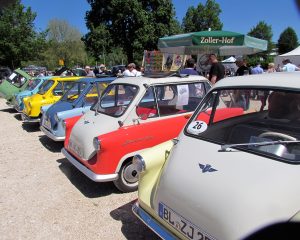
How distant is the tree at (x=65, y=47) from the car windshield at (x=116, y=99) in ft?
124

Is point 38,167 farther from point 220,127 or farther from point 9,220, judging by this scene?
point 220,127

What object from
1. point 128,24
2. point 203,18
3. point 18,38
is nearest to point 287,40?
point 203,18

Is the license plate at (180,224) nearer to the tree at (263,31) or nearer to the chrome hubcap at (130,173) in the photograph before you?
the chrome hubcap at (130,173)

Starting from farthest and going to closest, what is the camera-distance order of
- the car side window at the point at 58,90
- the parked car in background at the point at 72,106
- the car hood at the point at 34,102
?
the car side window at the point at 58,90
the car hood at the point at 34,102
the parked car in background at the point at 72,106

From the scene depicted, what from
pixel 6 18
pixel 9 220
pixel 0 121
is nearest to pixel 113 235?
pixel 9 220

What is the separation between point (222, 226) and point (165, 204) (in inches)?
24.2

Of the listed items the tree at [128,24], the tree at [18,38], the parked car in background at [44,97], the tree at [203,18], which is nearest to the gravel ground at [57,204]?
the parked car in background at [44,97]

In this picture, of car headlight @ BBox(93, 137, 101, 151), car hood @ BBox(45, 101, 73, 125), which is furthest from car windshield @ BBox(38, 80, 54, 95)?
car headlight @ BBox(93, 137, 101, 151)

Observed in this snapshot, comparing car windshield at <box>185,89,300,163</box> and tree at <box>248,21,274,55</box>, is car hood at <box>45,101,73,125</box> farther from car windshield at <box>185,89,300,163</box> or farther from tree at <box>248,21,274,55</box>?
tree at <box>248,21,274,55</box>

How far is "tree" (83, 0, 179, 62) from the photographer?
26.1 meters

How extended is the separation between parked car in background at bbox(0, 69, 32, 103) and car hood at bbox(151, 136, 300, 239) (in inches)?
410

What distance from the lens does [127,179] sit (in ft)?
14.2

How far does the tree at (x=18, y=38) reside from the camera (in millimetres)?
24000

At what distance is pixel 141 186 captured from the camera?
3154 mm
